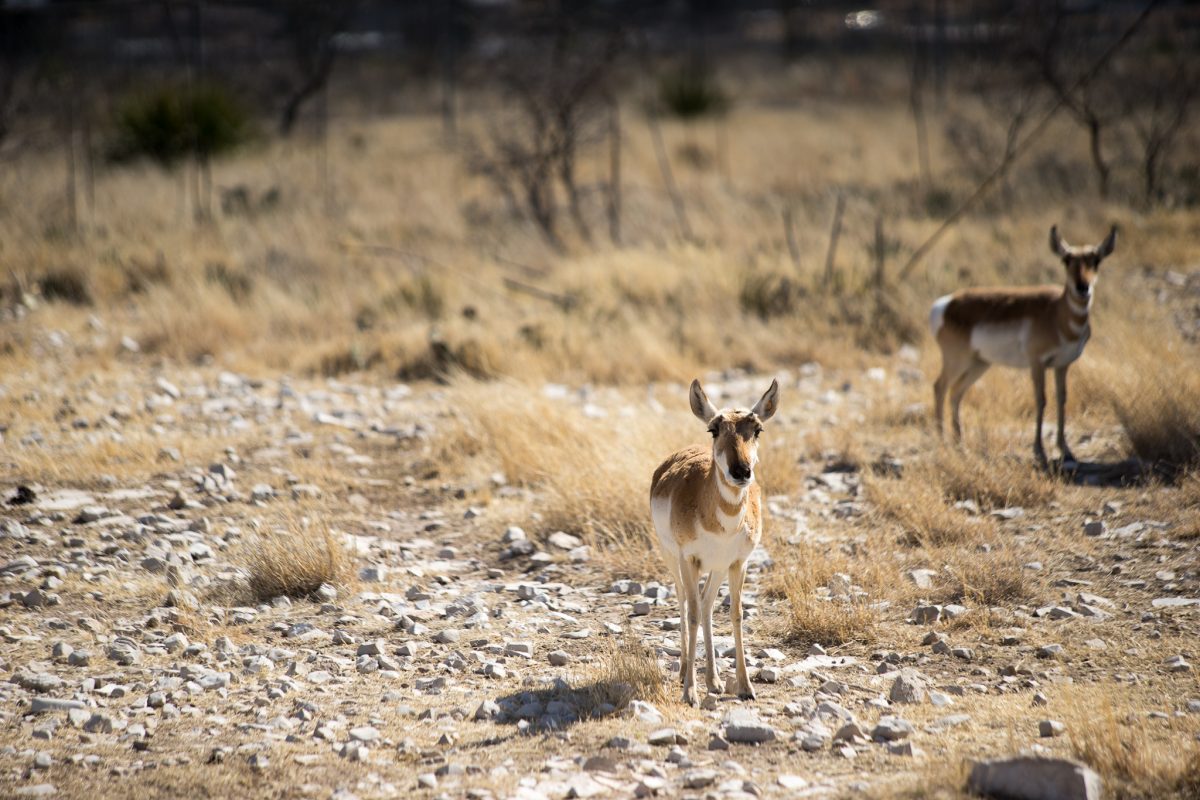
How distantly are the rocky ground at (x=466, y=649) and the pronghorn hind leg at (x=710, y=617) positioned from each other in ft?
0.34

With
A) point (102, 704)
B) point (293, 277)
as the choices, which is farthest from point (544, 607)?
point (293, 277)

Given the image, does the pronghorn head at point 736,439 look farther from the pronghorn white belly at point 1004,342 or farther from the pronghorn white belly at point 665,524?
the pronghorn white belly at point 1004,342

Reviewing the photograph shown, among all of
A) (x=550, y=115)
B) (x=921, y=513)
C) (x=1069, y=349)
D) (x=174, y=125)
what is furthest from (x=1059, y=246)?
(x=174, y=125)

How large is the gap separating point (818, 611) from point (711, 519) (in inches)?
46.7

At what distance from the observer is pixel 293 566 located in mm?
6117

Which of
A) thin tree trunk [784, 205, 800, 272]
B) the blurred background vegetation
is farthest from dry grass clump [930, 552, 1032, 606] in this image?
thin tree trunk [784, 205, 800, 272]

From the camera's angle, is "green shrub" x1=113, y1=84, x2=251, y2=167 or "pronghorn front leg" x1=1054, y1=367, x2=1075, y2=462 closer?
"pronghorn front leg" x1=1054, y1=367, x2=1075, y2=462

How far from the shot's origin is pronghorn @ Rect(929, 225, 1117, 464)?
790 centimetres

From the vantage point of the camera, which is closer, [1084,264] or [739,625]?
[739,625]

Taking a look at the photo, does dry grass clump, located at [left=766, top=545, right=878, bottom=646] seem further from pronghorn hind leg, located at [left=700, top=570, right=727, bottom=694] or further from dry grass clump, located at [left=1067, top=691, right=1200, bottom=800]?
dry grass clump, located at [left=1067, top=691, right=1200, bottom=800]

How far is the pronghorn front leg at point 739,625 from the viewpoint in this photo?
4.93 m

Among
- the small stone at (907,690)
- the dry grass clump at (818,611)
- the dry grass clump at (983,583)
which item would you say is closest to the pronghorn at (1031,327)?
the dry grass clump at (983,583)

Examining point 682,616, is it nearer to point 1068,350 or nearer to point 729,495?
point 729,495

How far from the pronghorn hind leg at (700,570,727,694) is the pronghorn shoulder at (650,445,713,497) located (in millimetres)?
419
